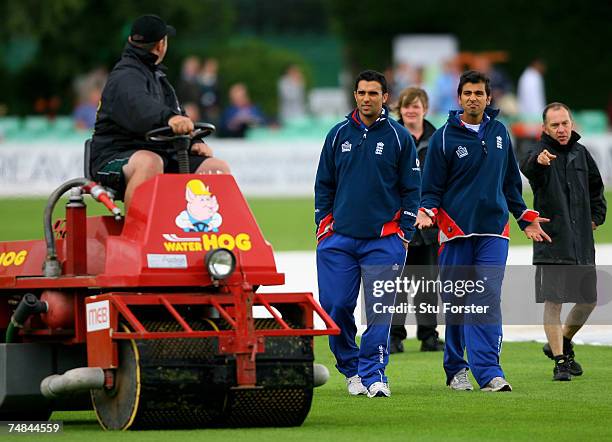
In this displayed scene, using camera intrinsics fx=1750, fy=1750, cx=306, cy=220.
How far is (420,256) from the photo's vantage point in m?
14.2

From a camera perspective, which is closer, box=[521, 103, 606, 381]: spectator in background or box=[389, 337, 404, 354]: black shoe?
box=[521, 103, 606, 381]: spectator in background

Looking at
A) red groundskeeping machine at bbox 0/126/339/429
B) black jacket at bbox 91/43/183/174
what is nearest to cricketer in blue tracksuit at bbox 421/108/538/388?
red groundskeeping machine at bbox 0/126/339/429

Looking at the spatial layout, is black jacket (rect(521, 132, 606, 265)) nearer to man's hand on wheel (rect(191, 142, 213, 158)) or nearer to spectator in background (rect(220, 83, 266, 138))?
man's hand on wheel (rect(191, 142, 213, 158))

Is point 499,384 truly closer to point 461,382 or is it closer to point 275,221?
point 461,382

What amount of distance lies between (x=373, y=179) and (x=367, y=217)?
0.82 feet

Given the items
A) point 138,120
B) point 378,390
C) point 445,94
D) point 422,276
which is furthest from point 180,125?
point 445,94

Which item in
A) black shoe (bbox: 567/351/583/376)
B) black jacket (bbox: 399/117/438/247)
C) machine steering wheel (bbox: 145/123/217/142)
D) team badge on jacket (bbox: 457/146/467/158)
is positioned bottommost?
black shoe (bbox: 567/351/583/376)

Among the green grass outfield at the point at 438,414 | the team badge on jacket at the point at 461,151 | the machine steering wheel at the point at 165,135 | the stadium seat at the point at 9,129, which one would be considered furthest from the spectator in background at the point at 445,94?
the machine steering wheel at the point at 165,135

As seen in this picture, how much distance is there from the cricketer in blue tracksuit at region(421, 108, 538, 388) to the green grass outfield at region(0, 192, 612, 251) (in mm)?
10763

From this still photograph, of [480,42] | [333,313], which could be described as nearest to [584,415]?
[333,313]

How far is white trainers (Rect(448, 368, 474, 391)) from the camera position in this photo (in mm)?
11719

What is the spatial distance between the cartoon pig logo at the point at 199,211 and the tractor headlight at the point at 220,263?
25 centimetres

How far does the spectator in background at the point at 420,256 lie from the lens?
13.7 meters

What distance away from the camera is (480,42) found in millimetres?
49719
